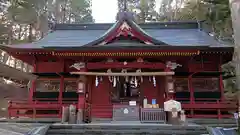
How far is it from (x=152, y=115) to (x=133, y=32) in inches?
178

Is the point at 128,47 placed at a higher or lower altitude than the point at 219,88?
higher

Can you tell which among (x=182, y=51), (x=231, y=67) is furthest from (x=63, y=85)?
(x=231, y=67)

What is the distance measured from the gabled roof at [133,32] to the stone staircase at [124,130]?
3.94m

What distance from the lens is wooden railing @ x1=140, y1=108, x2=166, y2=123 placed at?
10602mm

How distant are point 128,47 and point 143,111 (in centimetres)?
318

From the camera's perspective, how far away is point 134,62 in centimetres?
1154

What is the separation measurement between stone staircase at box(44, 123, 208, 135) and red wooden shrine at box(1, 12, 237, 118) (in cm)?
187

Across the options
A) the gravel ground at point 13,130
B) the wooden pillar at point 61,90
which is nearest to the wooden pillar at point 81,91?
the wooden pillar at point 61,90

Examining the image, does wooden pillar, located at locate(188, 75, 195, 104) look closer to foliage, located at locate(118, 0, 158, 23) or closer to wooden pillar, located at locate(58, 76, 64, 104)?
wooden pillar, located at locate(58, 76, 64, 104)

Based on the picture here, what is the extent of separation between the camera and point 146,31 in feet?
55.8

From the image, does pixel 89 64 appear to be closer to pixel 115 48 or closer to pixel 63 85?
pixel 115 48

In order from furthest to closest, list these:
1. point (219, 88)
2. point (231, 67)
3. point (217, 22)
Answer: point (231, 67)
point (217, 22)
point (219, 88)

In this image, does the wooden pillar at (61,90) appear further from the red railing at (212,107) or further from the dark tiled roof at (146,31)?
the red railing at (212,107)

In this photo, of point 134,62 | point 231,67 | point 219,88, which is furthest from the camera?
point 231,67
